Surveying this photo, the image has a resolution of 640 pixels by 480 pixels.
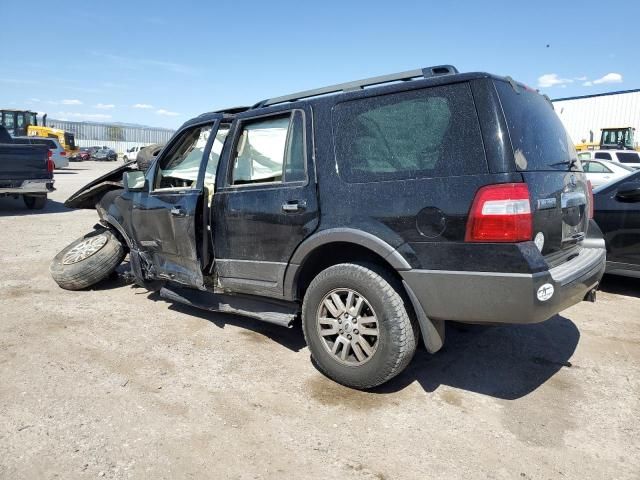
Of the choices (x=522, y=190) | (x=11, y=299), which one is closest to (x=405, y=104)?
(x=522, y=190)

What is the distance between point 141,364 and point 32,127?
117ft

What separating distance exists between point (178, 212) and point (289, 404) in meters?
1.93

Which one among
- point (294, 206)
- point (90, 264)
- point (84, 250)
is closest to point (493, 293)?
point (294, 206)

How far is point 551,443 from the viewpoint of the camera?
8.60 ft

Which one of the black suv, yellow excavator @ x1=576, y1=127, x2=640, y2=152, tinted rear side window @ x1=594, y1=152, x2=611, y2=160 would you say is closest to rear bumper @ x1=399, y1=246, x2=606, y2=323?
the black suv

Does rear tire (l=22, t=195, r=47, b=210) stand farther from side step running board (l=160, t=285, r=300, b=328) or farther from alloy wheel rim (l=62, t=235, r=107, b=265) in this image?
side step running board (l=160, t=285, r=300, b=328)

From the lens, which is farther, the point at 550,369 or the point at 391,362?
the point at 550,369

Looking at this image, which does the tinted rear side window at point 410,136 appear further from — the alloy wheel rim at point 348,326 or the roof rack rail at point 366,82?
the alloy wheel rim at point 348,326

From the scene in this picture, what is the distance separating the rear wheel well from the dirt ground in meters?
0.65

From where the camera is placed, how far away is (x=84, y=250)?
5.70 m

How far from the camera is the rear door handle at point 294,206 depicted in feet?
10.9

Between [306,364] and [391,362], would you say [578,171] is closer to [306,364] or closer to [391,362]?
[391,362]

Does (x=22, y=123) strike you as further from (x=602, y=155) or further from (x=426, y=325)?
(x=426, y=325)

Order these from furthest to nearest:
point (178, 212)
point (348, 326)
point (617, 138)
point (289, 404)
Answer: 1. point (617, 138)
2. point (178, 212)
3. point (348, 326)
4. point (289, 404)
